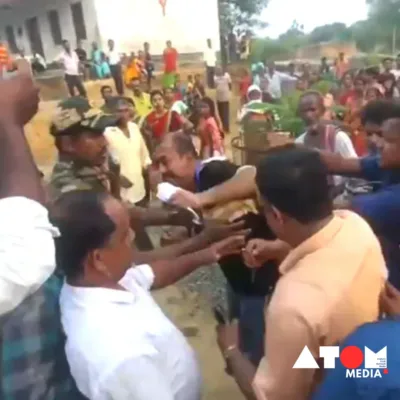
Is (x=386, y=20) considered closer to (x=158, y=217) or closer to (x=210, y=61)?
(x=210, y=61)

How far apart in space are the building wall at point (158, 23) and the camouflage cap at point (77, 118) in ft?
0.81

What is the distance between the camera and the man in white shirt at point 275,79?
98.4 inches

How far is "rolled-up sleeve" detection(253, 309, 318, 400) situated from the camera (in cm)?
100

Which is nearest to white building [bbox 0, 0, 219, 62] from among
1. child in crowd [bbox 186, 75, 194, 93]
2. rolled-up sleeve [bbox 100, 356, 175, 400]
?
child in crowd [bbox 186, 75, 194, 93]

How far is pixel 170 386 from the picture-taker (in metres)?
1.10

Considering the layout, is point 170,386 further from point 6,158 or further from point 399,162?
point 399,162

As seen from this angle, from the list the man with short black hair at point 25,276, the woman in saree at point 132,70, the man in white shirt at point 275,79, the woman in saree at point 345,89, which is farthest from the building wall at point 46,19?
the woman in saree at point 345,89

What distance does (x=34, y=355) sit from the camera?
103 centimetres

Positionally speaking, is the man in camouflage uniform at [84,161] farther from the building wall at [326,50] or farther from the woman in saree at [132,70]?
the building wall at [326,50]

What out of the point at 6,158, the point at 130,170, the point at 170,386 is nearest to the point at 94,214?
the point at 6,158

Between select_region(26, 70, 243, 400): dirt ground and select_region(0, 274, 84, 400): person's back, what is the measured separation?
1.06 metres

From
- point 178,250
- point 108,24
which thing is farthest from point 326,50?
point 178,250

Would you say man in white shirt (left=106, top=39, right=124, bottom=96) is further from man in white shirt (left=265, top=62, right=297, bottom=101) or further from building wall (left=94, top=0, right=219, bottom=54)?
man in white shirt (left=265, top=62, right=297, bottom=101)

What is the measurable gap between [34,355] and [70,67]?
135 cm
